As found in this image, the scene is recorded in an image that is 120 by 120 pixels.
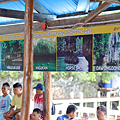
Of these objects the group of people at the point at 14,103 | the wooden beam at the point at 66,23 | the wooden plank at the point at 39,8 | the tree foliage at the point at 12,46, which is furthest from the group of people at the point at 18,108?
Answer: the wooden plank at the point at 39,8

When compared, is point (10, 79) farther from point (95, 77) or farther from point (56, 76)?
point (95, 77)

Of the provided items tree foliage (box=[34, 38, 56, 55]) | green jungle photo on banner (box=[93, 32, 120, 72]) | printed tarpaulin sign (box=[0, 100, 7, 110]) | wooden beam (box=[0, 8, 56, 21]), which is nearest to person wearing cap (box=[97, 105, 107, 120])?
green jungle photo on banner (box=[93, 32, 120, 72])

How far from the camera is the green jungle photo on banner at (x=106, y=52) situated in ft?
11.3

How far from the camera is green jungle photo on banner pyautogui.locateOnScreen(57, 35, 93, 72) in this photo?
145 inches

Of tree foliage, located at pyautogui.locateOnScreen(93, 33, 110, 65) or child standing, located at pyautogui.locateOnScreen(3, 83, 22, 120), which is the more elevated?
tree foliage, located at pyautogui.locateOnScreen(93, 33, 110, 65)

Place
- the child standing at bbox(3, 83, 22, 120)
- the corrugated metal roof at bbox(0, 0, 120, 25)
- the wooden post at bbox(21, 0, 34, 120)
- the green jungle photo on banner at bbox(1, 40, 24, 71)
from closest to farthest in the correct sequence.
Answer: the wooden post at bbox(21, 0, 34, 120) < the corrugated metal roof at bbox(0, 0, 120, 25) < the child standing at bbox(3, 83, 22, 120) < the green jungle photo on banner at bbox(1, 40, 24, 71)

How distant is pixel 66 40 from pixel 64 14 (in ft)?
2.22

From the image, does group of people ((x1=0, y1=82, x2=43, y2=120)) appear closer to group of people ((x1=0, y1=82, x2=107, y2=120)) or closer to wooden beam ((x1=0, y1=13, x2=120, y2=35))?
group of people ((x1=0, y1=82, x2=107, y2=120))

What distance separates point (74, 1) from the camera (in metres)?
3.42

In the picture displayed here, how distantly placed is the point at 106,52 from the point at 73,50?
72 cm

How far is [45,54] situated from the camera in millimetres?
4195

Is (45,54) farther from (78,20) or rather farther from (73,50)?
(78,20)

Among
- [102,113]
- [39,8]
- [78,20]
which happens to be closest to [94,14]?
[78,20]

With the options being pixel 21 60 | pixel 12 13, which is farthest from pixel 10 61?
pixel 12 13
